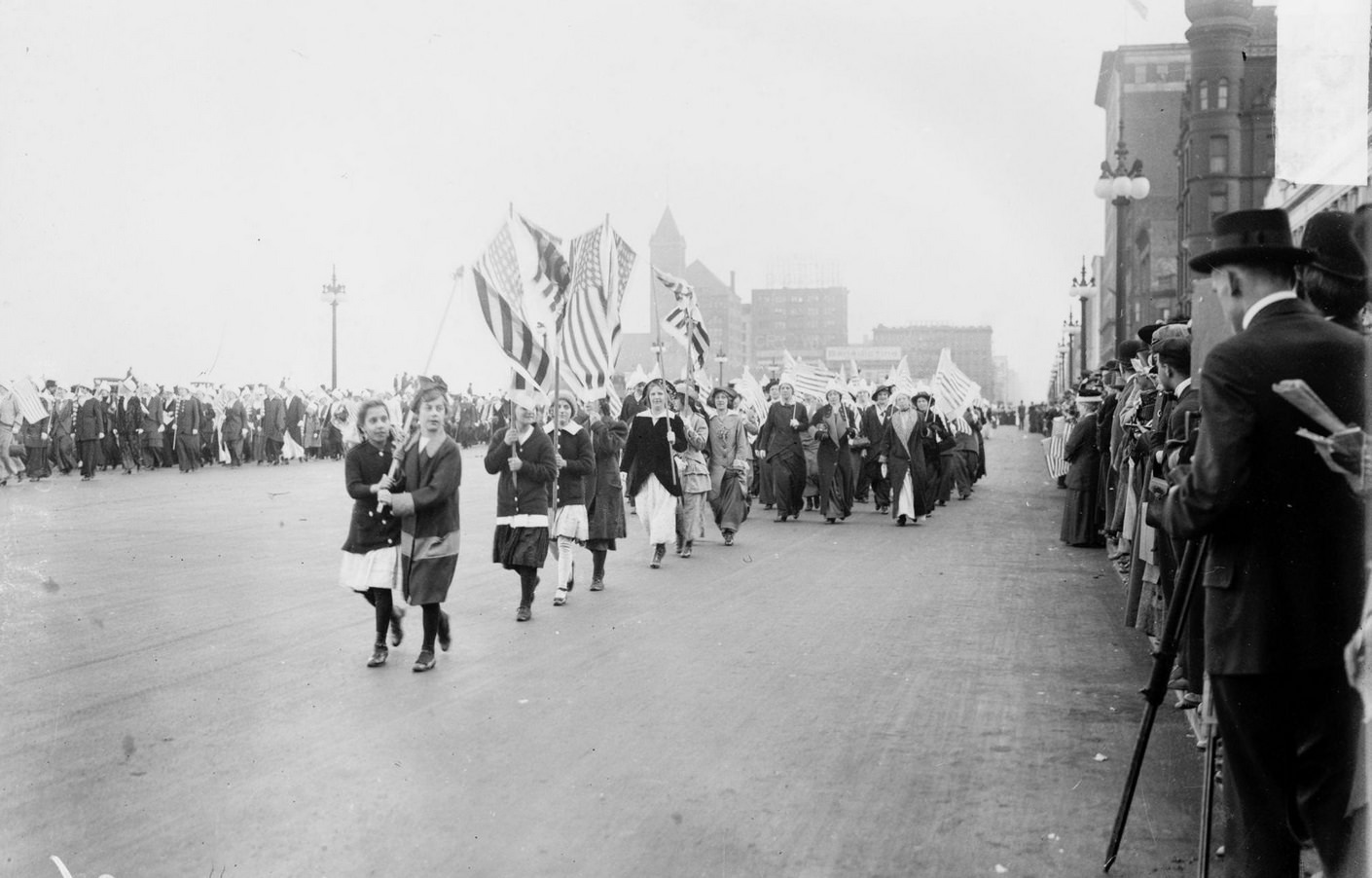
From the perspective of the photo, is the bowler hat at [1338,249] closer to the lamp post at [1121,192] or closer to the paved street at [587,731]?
the paved street at [587,731]

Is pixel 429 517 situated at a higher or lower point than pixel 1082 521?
higher

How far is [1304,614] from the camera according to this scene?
10.4 feet

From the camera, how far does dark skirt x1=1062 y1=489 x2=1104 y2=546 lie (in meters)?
13.4

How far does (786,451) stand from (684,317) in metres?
2.34

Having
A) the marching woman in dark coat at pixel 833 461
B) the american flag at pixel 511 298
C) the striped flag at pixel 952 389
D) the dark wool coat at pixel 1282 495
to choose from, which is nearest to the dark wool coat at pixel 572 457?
the american flag at pixel 511 298

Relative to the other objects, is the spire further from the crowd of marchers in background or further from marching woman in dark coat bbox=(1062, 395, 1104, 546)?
the crowd of marchers in background

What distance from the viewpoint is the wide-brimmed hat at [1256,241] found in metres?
3.30

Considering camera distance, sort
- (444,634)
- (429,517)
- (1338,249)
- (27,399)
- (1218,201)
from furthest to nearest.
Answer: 1. (1218,201)
2. (27,399)
3. (444,634)
4. (429,517)
5. (1338,249)

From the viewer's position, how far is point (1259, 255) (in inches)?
130

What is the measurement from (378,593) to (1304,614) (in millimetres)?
5223

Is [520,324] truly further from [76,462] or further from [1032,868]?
[76,462]

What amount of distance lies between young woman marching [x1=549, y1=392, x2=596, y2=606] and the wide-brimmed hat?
21.7 ft

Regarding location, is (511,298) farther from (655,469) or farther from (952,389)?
(952,389)

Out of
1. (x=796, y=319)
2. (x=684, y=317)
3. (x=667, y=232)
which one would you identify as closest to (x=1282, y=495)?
(x=684, y=317)
